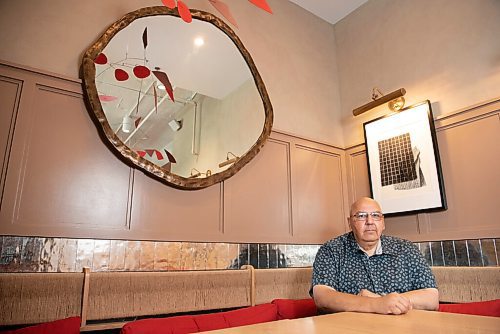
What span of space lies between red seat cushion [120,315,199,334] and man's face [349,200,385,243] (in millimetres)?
1006

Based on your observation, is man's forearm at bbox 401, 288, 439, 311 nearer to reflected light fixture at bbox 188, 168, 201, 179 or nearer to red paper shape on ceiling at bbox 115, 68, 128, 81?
reflected light fixture at bbox 188, 168, 201, 179

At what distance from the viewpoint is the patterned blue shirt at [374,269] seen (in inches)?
72.3

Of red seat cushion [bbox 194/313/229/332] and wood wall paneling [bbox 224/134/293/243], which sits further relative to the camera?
wood wall paneling [bbox 224/134/293/243]

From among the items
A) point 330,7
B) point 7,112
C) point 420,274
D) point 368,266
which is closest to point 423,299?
point 420,274

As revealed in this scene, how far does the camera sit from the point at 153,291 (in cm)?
184

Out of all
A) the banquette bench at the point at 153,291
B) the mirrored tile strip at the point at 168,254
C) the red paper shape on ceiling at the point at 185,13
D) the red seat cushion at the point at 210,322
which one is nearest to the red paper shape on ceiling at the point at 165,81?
the red paper shape on ceiling at the point at 185,13

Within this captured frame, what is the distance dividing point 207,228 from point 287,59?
1632 millimetres

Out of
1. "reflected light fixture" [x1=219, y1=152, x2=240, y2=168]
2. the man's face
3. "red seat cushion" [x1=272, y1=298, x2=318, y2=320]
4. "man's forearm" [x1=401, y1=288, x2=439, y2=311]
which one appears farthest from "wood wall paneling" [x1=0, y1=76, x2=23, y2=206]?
"man's forearm" [x1=401, y1=288, x2=439, y2=311]

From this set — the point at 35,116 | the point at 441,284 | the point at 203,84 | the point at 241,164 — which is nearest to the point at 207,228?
the point at 241,164

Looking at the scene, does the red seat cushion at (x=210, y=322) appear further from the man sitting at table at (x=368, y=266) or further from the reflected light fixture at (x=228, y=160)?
the reflected light fixture at (x=228, y=160)

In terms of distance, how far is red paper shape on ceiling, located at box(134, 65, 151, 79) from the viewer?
2.09m

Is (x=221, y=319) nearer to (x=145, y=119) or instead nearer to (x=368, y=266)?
(x=368, y=266)

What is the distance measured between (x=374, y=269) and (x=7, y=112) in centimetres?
201

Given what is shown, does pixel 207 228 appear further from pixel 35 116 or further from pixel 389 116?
pixel 389 116
